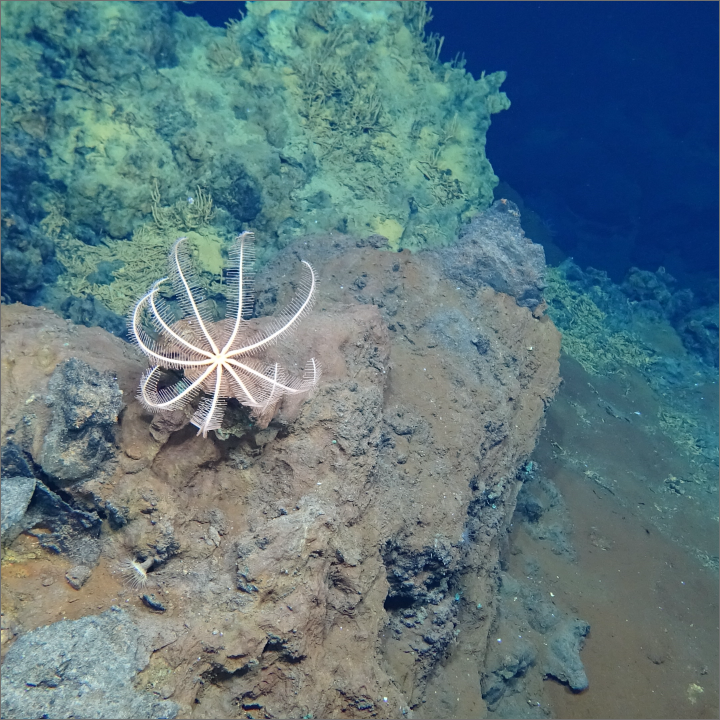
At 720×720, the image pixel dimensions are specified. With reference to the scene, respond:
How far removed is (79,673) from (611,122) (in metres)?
24.8

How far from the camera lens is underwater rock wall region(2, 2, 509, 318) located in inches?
287

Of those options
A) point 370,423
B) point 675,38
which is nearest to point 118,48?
point 370,423

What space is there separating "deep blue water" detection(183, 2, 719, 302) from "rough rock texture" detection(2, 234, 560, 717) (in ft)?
45.8

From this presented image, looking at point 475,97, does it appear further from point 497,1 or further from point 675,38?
point 675,38

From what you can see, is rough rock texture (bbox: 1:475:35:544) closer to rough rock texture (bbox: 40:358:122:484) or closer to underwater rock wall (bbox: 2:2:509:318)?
rough rock texture (bbox: 40:358:122:484)

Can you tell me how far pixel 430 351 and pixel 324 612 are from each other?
11.1ft

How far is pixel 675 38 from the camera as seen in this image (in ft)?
67.4

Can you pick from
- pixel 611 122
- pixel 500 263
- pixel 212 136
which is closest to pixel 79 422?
pixel 500 263

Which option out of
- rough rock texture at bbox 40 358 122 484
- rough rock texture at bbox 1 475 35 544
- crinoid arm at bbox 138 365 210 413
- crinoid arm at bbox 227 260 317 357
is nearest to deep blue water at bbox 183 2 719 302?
crinoid arm at bbox 227 260 317 357

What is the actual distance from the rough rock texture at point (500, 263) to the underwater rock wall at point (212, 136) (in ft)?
3.86

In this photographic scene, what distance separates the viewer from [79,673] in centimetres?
262

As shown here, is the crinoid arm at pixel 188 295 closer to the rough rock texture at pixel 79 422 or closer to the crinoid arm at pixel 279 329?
the crinoid arm at pixel 279 329

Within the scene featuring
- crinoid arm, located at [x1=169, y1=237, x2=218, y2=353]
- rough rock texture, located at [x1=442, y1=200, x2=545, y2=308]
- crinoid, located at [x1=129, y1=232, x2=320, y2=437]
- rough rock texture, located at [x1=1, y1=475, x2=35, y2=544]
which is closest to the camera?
rough rock texture, located at [x1=1, y1=475, x2=35, y2=544]

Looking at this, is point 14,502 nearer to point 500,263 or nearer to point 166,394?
point 166,394
